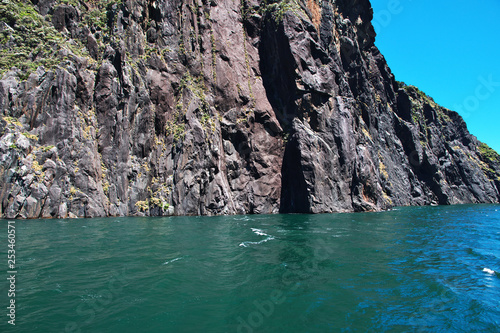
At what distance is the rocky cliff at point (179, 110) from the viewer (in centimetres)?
3719

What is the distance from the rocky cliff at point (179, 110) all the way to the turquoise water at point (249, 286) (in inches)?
800

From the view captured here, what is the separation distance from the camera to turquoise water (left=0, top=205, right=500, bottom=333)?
8711 millimetres

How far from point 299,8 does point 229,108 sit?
28091 millimetres

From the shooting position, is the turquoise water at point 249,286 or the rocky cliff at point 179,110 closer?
the turquoise water at point 249,286

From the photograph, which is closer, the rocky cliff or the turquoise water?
the turquoise water

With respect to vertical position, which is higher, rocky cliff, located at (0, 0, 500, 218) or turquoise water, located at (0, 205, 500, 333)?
rocky cliff, located at (0, 0, 500, 218)

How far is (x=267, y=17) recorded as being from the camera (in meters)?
63.0

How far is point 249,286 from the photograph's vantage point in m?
11.8

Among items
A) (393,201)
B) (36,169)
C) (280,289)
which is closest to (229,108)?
(36,169)

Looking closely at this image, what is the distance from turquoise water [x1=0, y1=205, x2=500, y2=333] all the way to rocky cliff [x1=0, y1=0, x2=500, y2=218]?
66.7 feet

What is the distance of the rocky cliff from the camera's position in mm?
37188

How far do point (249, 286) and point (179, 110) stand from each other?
42.5 meters

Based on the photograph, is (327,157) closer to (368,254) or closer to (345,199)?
(345,199)

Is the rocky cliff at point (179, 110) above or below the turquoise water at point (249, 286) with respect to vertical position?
above
